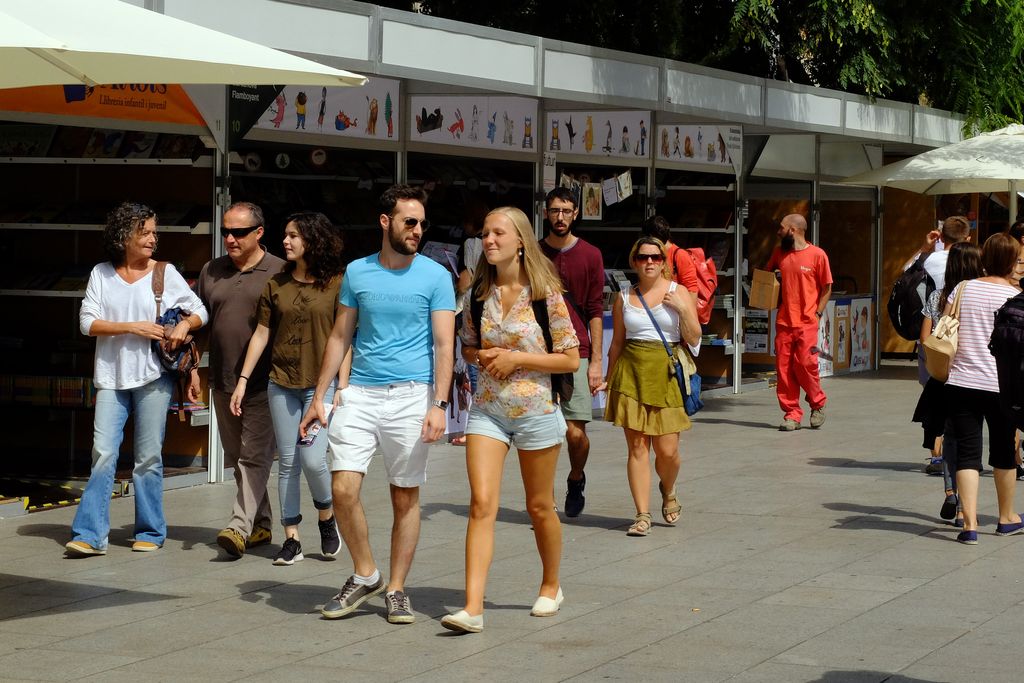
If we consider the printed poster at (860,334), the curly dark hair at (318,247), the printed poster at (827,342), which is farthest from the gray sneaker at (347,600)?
the printed poster at (860,334)

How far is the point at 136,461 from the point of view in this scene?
8.39m

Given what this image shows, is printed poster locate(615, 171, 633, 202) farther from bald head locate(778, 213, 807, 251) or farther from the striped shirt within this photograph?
the striped shirt

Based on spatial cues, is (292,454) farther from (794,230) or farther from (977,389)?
(794,230)

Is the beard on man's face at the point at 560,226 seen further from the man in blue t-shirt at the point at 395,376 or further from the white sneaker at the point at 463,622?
the white sneaker at the point at 463,622

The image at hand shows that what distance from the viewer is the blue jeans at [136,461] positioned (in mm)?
8164

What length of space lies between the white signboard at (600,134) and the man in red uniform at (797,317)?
1788mm

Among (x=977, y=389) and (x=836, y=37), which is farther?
(x=836, y=37)

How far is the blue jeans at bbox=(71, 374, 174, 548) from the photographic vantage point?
8164mm

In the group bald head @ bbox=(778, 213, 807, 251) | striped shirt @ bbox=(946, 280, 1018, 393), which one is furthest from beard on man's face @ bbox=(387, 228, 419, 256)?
bald head @ bbox=(778, 213, 807, 251)

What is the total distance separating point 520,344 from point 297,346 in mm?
1583

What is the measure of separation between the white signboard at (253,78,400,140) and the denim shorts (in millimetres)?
4447

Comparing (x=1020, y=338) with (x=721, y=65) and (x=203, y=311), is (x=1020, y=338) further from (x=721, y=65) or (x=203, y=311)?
(x=721, y=65)

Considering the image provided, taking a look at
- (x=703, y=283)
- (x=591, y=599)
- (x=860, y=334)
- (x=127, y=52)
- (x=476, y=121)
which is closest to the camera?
(x=127, y=52)

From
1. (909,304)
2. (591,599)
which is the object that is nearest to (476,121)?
(909,304)
